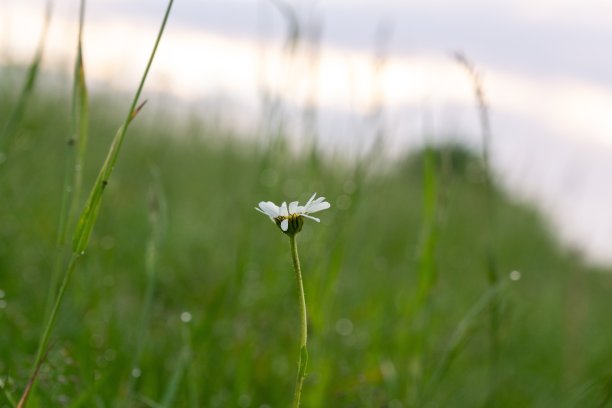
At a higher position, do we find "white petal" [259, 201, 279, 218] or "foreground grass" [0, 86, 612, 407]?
"white petal" [259, 201, 279, 218]

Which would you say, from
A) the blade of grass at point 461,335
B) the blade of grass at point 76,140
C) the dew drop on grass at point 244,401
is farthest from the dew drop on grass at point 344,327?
the blade of grass at point 76,140

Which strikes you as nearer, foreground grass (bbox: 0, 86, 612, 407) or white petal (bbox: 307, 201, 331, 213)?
white petal (bbox: 307, 201, 331, 213)

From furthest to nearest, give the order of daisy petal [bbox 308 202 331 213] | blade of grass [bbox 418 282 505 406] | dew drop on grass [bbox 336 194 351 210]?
dew drop on grass [bbox 336 194 351 210], blade of grass [bbox 418 282 505 406], daisy petal [bbox 308 202 331 213]

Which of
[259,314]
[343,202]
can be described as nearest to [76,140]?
[343,202]

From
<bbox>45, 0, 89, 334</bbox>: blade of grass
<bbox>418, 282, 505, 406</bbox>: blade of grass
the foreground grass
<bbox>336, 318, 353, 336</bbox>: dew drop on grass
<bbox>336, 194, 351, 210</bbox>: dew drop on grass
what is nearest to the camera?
<bbox>45, 0, 89, 334</bbox>: blade of grass

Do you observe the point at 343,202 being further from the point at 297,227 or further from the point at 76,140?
the point at 297,227

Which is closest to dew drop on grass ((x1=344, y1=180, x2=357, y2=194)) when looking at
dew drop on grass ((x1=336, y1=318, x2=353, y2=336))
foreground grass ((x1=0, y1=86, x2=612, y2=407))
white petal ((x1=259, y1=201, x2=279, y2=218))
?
foreground grass ((x1=0, y1=86, x2=612, y2=407))

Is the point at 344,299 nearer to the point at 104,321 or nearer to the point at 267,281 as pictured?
the point at 267,281

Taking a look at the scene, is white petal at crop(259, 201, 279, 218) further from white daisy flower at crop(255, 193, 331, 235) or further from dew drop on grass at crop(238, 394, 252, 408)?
dew drop on grass at crop(238, 394, 252, 408)
